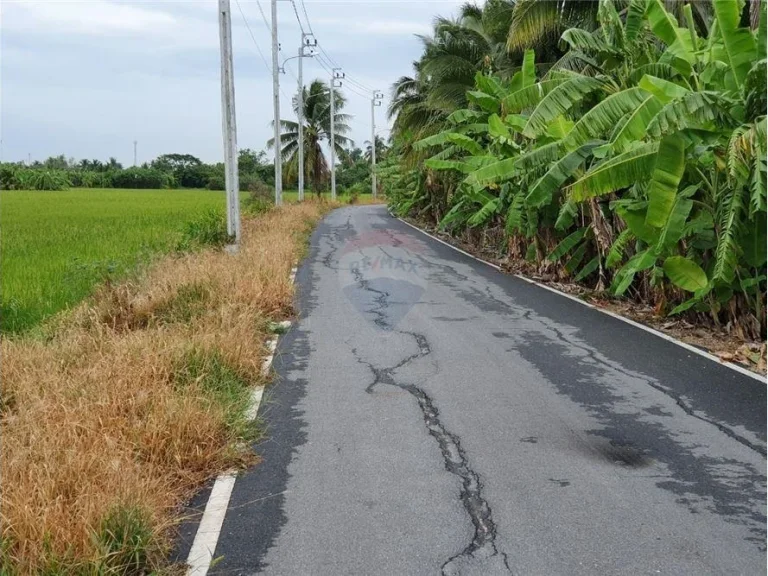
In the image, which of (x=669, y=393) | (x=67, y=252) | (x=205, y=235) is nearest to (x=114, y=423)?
(x=669, y=393)

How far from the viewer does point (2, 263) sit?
1321 cm

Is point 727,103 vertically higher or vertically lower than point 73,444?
higher

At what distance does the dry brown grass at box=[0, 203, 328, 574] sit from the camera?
3555 mm

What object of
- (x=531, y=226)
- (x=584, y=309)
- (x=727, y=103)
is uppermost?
(x=727, y=103)

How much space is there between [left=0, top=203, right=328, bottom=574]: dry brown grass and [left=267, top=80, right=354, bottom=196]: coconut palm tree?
141 feet

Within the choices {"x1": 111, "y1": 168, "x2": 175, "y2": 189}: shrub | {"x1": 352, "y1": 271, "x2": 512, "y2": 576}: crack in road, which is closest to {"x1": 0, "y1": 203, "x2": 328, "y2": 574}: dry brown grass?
{"x1": 352, "y1": 271, "x2": 512, "y2": 576}: crack in road

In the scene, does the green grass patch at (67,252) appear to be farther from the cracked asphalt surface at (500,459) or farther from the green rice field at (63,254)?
the cracked asphalt surface at (500,459)

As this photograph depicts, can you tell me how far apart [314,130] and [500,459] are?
4946 centimetres

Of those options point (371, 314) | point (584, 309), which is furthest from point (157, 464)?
point (584, 309)

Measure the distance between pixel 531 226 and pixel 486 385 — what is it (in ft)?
27.2

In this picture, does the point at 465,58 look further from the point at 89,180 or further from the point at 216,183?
the point at 89,180

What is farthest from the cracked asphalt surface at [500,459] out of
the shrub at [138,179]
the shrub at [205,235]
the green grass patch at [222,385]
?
the shrub at [138,179]

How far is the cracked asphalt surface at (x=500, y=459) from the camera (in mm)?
3916

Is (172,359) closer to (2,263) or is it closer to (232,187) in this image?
(2,263)
